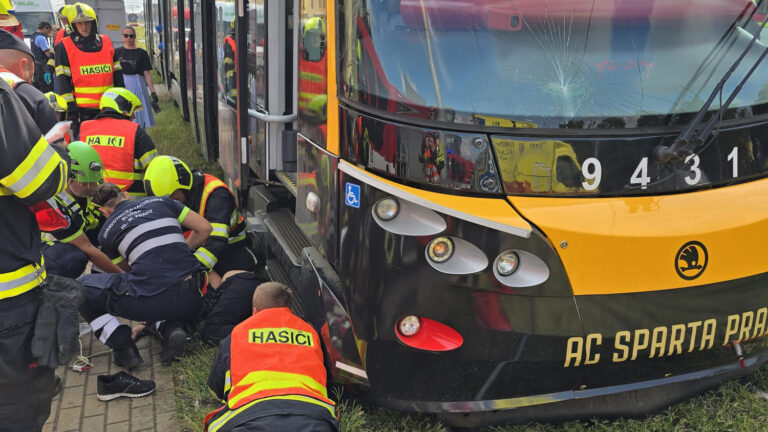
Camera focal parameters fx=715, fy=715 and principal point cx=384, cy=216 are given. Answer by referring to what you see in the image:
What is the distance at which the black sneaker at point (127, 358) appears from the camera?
4023mm

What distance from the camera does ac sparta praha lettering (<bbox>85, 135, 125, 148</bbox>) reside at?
5387 mm

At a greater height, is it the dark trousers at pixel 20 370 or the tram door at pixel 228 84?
the tram door at pixel 228 84

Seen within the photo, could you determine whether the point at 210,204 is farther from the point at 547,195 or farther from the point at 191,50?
the point at 191,50

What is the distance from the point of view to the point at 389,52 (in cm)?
276

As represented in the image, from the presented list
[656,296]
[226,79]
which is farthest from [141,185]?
[656,296]

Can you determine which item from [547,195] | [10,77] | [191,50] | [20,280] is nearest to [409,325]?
[547,195]

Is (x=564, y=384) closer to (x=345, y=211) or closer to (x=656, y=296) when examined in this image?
(x=656, y=296)

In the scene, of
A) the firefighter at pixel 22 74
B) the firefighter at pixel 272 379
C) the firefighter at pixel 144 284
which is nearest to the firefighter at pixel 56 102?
the firefighter at pixel 144 284

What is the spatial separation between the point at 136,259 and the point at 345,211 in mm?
1742

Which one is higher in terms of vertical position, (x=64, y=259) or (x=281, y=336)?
(x=281, y=336)

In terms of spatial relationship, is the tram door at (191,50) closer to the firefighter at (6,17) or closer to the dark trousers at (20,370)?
the firefighter at (6,17)

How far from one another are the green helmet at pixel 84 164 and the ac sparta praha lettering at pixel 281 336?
2.21 metres

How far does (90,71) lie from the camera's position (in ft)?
24.6

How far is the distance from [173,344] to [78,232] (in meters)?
0.84
